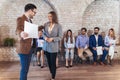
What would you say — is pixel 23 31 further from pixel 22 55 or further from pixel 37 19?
pixel 37 19

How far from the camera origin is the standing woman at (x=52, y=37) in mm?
4727

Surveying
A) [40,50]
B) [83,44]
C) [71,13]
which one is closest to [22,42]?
[40,50]

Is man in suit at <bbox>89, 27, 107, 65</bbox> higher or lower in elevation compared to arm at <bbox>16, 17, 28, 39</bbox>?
lower

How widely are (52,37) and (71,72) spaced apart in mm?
1390

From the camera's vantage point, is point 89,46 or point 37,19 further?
point 37,19

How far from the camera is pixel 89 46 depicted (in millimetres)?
6746

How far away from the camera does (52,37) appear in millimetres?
4797

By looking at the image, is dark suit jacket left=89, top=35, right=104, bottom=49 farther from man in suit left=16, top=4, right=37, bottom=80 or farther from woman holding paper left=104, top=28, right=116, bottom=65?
man in suit left=16, top=4, right=37, bottom=80

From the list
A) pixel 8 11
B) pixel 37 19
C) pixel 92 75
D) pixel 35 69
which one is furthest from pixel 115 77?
pixel 8 11

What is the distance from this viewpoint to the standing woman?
4727 millimetres

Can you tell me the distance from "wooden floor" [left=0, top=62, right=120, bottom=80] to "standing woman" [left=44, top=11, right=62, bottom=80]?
2.30ft

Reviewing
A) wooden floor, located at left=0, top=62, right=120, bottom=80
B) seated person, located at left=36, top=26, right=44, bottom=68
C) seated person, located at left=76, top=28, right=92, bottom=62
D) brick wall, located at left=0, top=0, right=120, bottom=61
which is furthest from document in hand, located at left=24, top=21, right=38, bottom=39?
brick wall, located at left=0, top=0, right=120, bottom=61

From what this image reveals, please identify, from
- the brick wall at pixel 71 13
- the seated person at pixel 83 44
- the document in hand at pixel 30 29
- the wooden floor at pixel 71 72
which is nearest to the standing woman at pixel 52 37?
the wooden floor at pixel 71 72

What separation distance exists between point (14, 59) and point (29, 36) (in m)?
3.56
